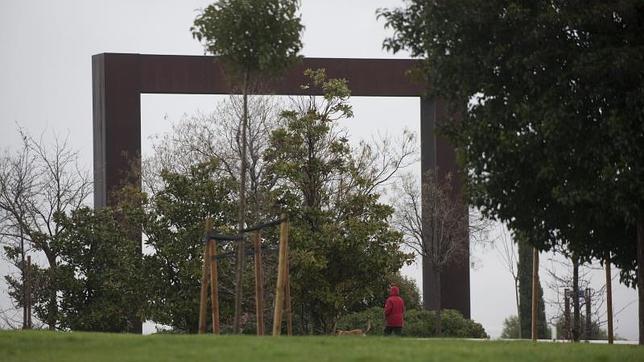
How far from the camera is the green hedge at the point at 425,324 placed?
31.8 meters

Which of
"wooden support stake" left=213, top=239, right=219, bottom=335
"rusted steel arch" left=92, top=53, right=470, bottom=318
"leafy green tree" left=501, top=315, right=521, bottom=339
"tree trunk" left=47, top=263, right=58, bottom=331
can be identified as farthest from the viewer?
"leafy green tree" left=501, top=315, right=521, bottom=339

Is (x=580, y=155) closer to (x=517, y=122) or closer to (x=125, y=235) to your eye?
(x=517, y=122)

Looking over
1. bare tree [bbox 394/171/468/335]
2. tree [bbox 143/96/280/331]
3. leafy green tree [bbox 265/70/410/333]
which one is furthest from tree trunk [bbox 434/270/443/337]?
tree [bbox 143/96/280/331]

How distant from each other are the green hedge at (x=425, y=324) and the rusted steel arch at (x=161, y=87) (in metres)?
1.87

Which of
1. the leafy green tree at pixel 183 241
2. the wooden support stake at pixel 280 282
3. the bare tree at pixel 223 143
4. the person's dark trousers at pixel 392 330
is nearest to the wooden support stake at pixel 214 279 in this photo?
the wooden support stake at pixel 280 282

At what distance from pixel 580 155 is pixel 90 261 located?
17.3 m

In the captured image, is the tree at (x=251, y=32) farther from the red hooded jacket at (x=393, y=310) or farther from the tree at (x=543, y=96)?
the red hooded jacket at (x=393, y=310)

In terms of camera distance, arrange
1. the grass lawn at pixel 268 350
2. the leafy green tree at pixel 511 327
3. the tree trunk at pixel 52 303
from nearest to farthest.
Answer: the grass lawn at pixel 268 350, the tree trunk at pixel 52 303, the leafy green tree at pixel 511 327

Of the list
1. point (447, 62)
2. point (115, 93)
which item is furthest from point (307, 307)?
point (447, 62)

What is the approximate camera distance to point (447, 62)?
1906 centimetres

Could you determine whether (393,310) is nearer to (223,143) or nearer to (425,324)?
(425,324)

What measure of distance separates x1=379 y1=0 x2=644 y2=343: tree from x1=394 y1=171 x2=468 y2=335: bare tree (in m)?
14.6

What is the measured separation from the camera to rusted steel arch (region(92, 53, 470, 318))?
3262 centimetres

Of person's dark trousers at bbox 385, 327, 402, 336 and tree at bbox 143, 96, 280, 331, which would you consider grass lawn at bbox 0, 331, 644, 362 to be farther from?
tree at bbox 143, 96, 280, 331
